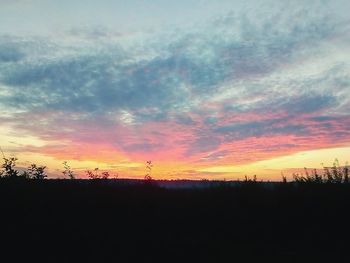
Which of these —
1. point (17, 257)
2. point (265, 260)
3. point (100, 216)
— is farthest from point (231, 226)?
point (17, 257)

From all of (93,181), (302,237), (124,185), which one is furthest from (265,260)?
(93,181)

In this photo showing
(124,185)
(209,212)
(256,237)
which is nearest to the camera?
(256,237)

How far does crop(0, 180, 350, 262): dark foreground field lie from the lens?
10.6 meters

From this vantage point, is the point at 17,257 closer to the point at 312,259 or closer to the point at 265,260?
the point at 265,260

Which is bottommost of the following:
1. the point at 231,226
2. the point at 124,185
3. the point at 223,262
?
the point at 223,262

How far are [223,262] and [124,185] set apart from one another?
17.2ft

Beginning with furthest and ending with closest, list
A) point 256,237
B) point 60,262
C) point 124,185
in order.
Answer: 1. point 124,185
2. point 256,237
3. point 60,262

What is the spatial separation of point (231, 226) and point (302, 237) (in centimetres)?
197

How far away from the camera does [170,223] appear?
39.3 feet

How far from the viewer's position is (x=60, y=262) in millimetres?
10039

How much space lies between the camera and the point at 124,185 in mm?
14445

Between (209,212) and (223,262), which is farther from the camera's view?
(209,212)

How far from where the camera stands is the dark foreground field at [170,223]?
10.6 metres

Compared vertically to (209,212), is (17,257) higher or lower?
lower
